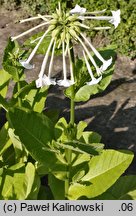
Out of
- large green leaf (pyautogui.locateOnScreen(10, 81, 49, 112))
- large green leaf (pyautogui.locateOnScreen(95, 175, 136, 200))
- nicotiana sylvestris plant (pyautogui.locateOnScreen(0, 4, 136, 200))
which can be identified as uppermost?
large green leaf (pyautogui.locateOnScreen(10, 81, 49, 112))

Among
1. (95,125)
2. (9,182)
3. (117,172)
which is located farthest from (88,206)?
(95,125)

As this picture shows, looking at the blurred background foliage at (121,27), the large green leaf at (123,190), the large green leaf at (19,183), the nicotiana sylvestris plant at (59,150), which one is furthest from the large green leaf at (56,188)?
the blurred background foliage at (121,27)

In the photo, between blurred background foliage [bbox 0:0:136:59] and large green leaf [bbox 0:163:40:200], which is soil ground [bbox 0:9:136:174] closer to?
blurred background foliage [bbox 0:0:136:59]

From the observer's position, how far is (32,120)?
377 cm

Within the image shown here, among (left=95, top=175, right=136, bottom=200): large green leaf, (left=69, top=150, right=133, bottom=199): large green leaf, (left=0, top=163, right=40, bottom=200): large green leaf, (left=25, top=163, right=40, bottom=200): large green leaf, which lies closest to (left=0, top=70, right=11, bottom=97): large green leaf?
(left=0, top=163, right=40, bottom=200): large green leaf

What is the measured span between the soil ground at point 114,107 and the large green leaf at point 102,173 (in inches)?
53.0

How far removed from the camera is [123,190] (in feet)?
14.4

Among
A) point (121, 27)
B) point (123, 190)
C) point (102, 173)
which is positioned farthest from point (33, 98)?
point (121, 27)

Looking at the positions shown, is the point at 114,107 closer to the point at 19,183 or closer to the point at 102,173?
the point at 102,173

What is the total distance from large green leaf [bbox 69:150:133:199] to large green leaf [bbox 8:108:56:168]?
38cm

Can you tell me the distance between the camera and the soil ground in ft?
19.0

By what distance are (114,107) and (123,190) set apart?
81.9 inches

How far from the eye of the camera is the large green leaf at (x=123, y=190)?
432cm

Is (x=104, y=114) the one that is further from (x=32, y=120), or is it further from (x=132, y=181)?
(x=32, y=120)
